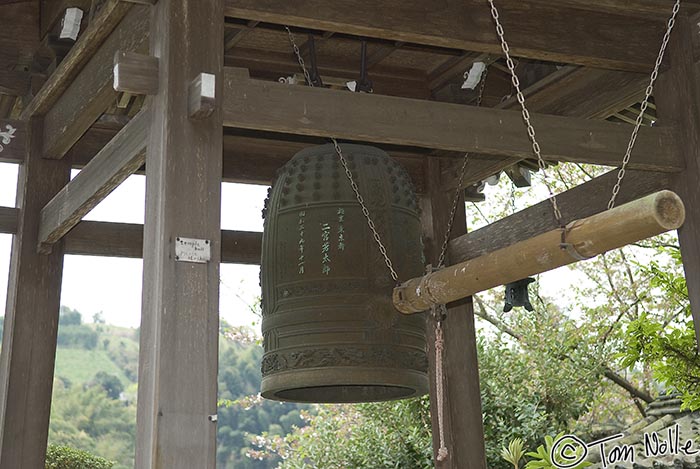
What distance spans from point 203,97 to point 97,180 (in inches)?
42.3

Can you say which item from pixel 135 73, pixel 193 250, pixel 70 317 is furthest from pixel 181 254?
pixel 70 317

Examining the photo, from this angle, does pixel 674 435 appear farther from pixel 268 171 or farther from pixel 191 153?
pixel 191 153

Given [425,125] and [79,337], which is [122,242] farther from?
[79,337]

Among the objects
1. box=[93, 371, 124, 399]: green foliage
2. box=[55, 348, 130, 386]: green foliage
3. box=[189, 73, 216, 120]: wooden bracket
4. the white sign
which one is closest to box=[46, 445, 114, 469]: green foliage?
the white sign

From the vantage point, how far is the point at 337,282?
3.88 meters

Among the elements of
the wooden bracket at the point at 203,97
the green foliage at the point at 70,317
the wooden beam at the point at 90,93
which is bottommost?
the wooden bracket at the point at 203,97

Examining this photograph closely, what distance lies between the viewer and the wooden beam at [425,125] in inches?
138

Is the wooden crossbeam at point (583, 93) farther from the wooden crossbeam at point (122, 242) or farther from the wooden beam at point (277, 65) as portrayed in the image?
the wooden crossbeam at point (122, 242)

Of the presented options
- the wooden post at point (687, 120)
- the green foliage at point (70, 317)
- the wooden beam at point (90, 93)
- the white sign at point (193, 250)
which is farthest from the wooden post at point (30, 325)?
the green foliage at point (70, 317)

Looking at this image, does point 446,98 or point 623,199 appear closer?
point 623,199

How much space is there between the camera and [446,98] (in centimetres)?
564

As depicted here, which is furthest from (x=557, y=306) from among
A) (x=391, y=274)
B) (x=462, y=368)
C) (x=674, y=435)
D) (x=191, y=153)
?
(x=191, y=153)

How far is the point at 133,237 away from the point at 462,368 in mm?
2218

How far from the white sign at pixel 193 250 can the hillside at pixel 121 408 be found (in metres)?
27.0
